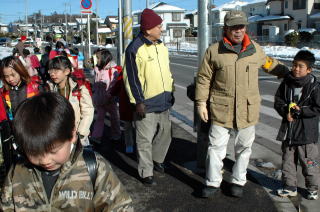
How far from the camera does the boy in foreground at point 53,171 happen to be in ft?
4.80

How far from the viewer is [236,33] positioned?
135 inches

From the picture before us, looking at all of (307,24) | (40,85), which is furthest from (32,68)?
(307,24)

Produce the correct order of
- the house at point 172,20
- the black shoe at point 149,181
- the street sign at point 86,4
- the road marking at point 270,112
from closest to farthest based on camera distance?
the black shoe at point 149,181 < the road marking at point 270,112 < the street sign at point 86,4 < the house at point 172,20

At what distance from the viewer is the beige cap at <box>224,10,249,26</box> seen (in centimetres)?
336

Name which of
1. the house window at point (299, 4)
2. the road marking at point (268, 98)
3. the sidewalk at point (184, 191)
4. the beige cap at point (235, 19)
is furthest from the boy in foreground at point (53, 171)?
the house window at point (299, 4)

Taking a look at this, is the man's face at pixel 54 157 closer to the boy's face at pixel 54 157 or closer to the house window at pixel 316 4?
the boy's face at pixel 54 157

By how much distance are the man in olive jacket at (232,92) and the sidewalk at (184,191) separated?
0.15 meters

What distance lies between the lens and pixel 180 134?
20.1 ft

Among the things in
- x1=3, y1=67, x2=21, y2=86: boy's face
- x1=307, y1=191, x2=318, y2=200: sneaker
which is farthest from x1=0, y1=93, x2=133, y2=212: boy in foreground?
x1=307, y1=191, x2=318, y2=200: sneaker

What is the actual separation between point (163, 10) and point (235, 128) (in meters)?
72.3

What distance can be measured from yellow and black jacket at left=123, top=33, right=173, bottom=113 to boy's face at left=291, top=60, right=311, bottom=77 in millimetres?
Answer: 1415

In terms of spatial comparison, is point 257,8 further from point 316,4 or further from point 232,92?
point 232,92

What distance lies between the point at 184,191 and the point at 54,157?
263 cm

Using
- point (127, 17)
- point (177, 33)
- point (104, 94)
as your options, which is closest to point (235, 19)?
point (104, 94)
